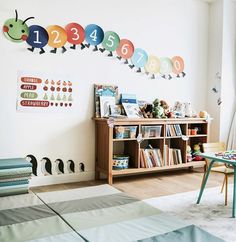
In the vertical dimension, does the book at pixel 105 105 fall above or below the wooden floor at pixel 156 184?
above

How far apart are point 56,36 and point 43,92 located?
730 mm

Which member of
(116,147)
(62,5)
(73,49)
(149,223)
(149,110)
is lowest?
(149,223)

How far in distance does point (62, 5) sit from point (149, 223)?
114 inches

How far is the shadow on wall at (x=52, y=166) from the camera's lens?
11.6 ft

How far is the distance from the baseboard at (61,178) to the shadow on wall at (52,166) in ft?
0.13

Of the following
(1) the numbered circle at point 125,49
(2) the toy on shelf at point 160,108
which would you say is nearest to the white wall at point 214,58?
(2) the toy on shelf at point 160,108

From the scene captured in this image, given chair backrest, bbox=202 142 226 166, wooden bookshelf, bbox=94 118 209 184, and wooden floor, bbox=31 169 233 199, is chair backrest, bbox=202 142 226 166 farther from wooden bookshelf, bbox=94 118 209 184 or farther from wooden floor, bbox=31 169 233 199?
wooden bookshelf, bbox=94 118 209 184

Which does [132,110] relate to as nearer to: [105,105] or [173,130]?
[105,105]

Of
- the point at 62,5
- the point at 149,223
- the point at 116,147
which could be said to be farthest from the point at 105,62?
the point at 149,223

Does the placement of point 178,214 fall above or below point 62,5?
below

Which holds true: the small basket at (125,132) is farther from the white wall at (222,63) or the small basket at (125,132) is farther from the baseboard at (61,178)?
the white wall at (222,63)

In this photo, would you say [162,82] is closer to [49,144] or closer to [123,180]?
[123,180]

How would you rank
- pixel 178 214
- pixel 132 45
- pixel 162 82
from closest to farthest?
pixel 178 214 < pixel 132 45 < pixel 162 82

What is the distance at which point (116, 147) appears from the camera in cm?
410
